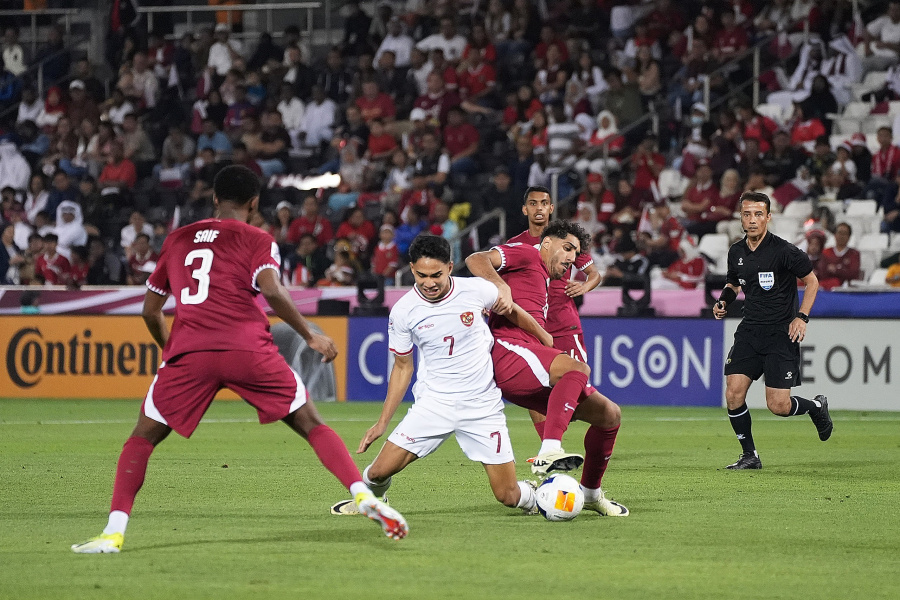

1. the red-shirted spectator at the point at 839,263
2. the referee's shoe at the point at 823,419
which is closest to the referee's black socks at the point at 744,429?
the referee's shoe at the point at 823,419

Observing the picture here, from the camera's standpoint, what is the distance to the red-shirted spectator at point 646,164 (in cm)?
2114

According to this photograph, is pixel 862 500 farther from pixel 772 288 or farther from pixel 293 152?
pixel 293 152

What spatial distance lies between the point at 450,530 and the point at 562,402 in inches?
44.9

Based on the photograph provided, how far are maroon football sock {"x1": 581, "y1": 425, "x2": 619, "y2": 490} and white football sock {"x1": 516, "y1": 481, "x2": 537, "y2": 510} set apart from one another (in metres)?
0.31

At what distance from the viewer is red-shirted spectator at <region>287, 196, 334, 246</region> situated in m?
21.6

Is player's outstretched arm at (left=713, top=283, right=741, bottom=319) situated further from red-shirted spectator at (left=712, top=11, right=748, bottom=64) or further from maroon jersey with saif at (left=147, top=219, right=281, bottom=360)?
red-shirted spectator at (left=712, top=11, right=748, bottom=64)

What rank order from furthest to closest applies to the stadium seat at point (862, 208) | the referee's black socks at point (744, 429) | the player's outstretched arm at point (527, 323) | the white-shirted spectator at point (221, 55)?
the white-shirted spectator at point (221, 55) < the stadium seat at point (862, 208) < the referee's black socks at point (744, 429) < the player's outstretched arm at point (527, 323)

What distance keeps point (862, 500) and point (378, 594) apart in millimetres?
4407

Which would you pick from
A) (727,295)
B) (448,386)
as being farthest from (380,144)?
(448,386)

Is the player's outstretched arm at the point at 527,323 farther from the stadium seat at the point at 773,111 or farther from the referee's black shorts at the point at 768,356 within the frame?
the stadium seat at the point at 773,111

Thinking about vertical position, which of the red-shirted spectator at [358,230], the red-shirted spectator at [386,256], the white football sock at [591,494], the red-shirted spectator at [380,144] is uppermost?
the red-shirted spectator at [380,144]

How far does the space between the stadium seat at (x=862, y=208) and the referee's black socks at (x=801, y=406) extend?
8723mm

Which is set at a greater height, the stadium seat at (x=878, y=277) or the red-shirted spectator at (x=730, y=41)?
the red-shirted spectator at (x=730, y=41)

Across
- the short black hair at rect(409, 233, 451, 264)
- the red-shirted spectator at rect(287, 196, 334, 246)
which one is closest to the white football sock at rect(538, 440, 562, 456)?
the short black hair at rect(409, 233, 451, 264)
